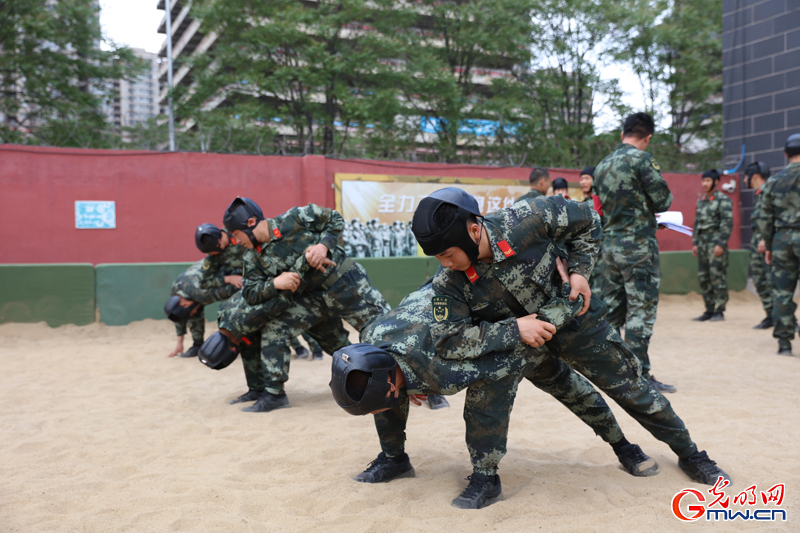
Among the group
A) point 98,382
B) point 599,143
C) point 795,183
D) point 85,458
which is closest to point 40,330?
point 98,382

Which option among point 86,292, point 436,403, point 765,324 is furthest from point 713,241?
point 86,292

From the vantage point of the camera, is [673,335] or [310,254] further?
[673,335]

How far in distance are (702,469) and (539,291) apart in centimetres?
120

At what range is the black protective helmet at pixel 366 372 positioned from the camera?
2.35 meters

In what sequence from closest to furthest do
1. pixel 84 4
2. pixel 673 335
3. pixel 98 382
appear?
1. pixel 98 382
2. pixel 673 335
3. pixel 84 4

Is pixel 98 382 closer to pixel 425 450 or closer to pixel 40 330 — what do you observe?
pixel 40 330

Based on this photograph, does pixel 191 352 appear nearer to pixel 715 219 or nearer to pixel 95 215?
pixel 95 215

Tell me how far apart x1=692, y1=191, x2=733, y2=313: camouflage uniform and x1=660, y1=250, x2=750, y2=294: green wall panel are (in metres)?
1.98

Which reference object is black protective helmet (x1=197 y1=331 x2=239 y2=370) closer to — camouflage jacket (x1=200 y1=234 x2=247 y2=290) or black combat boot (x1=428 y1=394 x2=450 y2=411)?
black combat boot (x1=428 y1=394 x2=450 y2=411)

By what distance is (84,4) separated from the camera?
14.2 meters

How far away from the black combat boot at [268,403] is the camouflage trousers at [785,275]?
15.5 ft

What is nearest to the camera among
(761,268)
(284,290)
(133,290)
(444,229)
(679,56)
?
(444,229)

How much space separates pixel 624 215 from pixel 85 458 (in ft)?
12.9

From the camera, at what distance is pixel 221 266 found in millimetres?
6023
